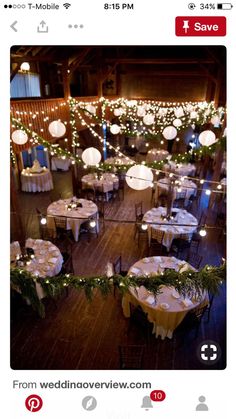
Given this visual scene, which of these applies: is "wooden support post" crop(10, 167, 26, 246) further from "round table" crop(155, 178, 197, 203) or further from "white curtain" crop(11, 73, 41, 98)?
"white curtain" crop(11, 73, 41, 98)

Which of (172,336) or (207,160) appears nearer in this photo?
(172,336)

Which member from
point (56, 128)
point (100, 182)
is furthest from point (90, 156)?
point (100, 182)

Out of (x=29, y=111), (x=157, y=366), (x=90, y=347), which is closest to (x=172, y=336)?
(x=157, y=366)

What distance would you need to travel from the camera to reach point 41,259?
6.00 metres

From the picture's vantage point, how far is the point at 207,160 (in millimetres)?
13148
